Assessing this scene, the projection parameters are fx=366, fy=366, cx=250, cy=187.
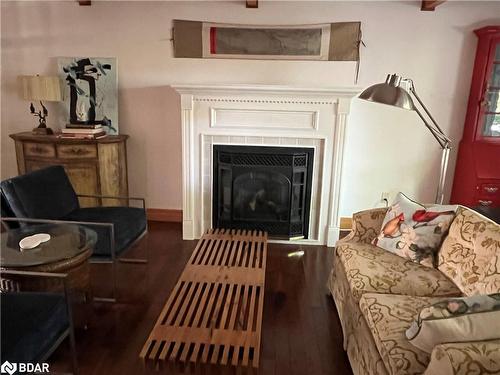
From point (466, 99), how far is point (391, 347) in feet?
9.93

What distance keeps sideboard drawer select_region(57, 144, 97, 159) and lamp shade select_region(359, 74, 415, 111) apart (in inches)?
100

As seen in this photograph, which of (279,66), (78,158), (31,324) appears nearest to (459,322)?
(31,324)

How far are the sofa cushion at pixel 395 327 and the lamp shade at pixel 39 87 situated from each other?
335 centimetres

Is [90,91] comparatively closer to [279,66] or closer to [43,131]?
[43,131]

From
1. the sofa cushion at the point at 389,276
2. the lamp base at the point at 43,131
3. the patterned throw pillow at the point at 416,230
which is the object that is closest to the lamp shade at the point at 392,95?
the patterned throw pillow at the point at 416,230

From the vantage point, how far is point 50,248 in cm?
214

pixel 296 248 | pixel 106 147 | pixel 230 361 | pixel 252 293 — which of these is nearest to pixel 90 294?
pixel 252 293

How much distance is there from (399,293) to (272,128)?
1.94 meters

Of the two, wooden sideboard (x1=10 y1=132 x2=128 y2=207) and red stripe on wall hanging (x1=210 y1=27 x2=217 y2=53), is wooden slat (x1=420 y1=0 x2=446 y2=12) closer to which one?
red stripe on wall hanging (x1=210 y1=27 x2=217 y2=53)

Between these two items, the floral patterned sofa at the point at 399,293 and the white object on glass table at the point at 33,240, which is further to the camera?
the white object on glass table at the point at 33,240

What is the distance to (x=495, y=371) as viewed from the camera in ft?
3.63

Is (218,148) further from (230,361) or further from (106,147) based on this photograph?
(230,361)

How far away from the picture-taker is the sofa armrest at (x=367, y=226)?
252cm

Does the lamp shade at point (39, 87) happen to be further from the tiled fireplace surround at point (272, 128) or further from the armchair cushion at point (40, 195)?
the tiled fireplace surround at point (272, 128)
